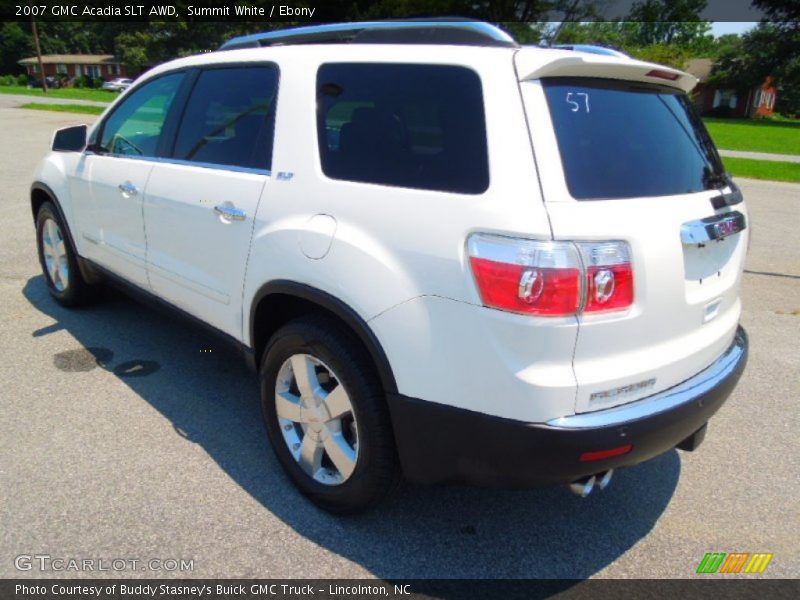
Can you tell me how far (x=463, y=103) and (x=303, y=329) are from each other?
1081mm

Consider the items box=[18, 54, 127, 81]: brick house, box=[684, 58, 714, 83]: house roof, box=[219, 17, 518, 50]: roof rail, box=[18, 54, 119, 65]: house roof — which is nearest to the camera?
box=[219, 17, 518, 50]: roof rail

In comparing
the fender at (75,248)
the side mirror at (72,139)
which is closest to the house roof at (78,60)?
the fender at (75,248)

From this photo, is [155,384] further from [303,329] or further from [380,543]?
[380,543]

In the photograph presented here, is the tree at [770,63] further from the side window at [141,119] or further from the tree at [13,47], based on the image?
the tree at [13,47]

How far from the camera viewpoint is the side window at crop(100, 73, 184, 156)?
3.63 meters

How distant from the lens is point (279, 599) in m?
2.23

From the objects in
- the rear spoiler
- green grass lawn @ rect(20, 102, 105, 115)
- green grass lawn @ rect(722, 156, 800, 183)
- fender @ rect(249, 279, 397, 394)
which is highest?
the rear spoiler

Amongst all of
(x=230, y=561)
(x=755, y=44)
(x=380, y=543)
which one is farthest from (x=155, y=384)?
(x=755, y=44)

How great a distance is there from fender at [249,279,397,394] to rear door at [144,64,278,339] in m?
0.40

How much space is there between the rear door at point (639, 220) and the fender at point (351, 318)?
664mm

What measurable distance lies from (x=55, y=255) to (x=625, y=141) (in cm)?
445

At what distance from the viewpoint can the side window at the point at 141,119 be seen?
363 centimetres

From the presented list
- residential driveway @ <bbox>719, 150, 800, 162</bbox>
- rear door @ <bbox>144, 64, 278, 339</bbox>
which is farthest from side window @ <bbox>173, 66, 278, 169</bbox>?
residential driveway @ <bbox>719, 150, 800, 162</bbox>

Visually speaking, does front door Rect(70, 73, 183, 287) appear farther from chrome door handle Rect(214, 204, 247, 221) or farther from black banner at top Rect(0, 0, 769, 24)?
black banner at top Rect(0, 0, 769, 24)
